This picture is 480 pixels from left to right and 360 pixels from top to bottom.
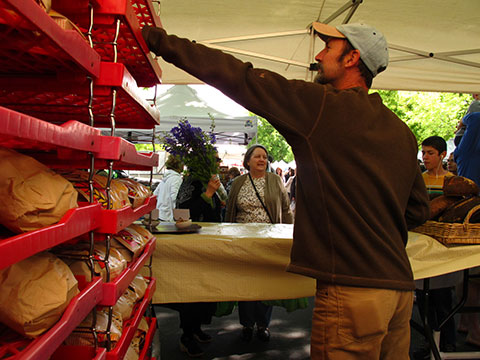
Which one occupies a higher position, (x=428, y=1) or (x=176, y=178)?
(x=428, y=1)

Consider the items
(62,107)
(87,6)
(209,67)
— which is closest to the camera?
(87,6)

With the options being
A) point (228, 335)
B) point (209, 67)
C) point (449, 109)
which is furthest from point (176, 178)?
point (449, 109)

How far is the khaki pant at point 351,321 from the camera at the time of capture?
58.4 inches

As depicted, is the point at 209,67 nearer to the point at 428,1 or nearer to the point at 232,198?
the point at 232,198

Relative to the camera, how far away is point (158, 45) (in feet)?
4.87

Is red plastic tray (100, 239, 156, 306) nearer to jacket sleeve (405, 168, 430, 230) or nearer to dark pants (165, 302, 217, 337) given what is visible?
jacket sleeve (405, 168, 430, 230)

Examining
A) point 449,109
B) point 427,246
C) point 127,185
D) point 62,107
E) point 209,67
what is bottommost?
point 427,246

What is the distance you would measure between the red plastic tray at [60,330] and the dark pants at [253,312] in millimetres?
2439

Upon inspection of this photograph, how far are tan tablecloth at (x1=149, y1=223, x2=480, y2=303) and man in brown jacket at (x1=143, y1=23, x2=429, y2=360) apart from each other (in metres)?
1.02

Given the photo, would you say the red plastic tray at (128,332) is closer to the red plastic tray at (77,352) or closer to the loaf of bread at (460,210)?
the red plastic tray at (77,352)

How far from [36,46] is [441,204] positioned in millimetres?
2611

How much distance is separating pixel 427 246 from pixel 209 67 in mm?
1967

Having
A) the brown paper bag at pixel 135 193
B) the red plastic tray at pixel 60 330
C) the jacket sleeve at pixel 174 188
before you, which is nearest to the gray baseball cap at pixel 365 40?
the brown paper bag at pixel 135 193

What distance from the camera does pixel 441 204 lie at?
260 cm
